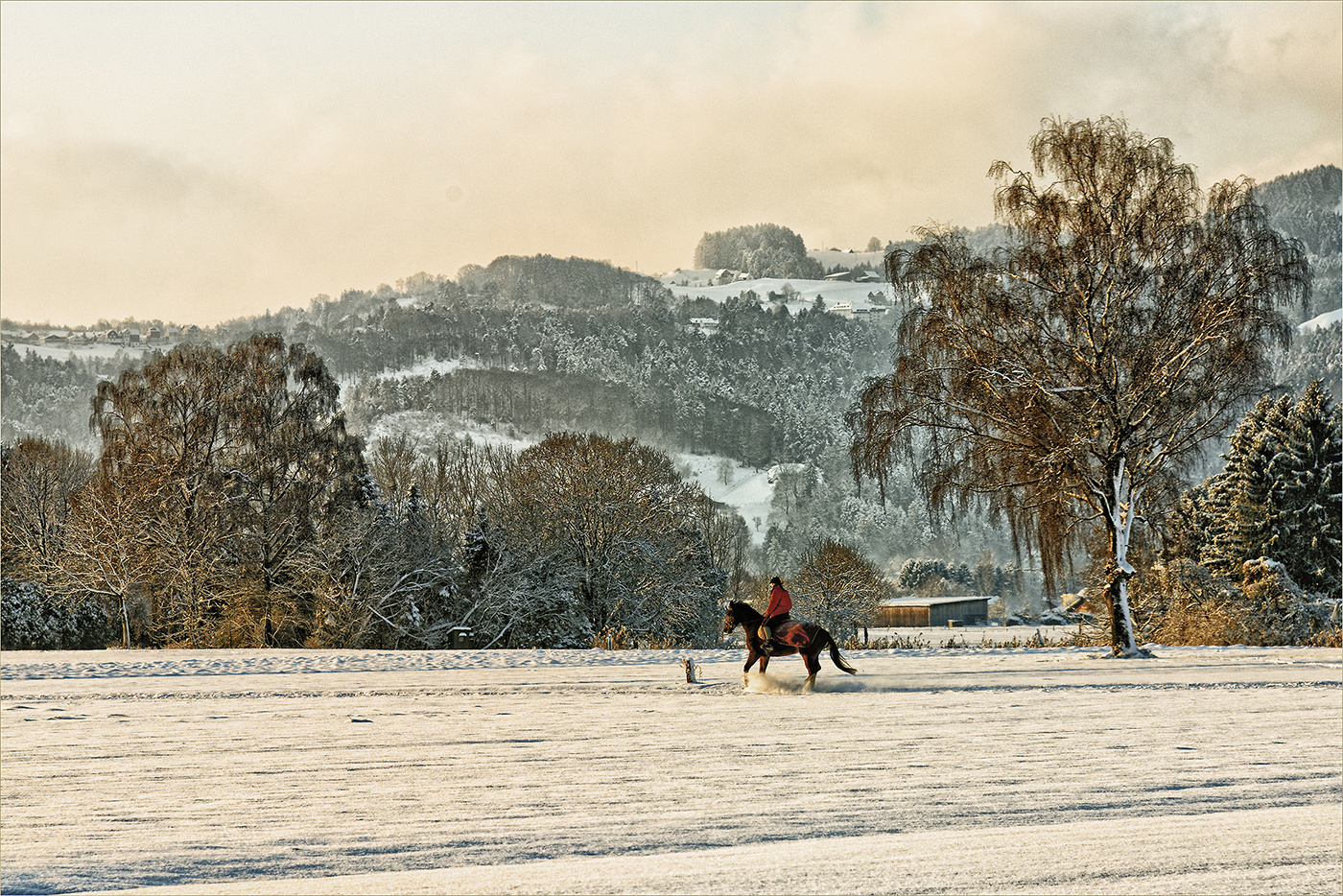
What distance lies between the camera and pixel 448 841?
6.88 meters

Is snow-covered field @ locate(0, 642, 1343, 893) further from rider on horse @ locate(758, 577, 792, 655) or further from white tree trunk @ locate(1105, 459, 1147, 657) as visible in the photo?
white tree trunk @ locate(1105, 459, 1147, 657)

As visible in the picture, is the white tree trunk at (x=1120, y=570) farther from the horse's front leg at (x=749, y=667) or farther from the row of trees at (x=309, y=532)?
the row of trees at (x=309, y=532)

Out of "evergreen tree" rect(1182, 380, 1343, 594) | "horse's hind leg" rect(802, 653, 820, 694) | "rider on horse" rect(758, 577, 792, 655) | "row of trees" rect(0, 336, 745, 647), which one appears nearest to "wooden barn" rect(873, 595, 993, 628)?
"row of trees" rect(0, 336, 745, 647)

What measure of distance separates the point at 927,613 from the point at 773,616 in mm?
102552

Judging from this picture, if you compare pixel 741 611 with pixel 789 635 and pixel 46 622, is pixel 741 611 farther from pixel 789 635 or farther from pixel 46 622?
pixel 46 622

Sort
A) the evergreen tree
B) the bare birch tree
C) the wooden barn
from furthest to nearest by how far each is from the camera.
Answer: the wooden barn, the evergreen tree, the bare birch tree

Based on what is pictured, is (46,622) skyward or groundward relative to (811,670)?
skyward

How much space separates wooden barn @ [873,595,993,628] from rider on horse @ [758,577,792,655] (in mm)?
99019

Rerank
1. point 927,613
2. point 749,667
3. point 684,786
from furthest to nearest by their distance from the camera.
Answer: point 927,613 < point 749,667 < point 684,786

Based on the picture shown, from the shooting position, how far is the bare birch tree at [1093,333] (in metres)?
20.7

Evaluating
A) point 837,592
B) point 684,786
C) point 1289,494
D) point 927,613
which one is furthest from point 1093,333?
point 927,613

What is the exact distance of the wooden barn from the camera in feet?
371

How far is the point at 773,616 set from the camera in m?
15.4

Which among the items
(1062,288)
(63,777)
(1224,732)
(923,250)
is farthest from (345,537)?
(1224,732)
